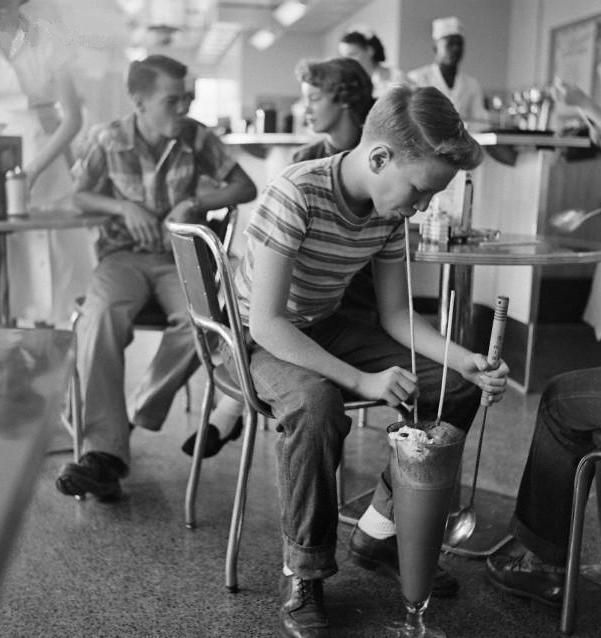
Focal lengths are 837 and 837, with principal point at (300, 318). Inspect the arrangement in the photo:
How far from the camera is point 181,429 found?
9.13 ft

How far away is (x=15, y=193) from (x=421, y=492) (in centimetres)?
154

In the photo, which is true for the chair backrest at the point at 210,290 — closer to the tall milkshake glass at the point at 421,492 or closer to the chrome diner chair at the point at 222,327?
the chrome diner chair at the point at 222,327

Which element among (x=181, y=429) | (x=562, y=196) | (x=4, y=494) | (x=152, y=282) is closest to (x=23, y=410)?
(x=4, y=494)

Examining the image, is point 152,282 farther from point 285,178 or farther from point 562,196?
point 562,196

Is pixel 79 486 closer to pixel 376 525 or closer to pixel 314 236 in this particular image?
pixel 376 525

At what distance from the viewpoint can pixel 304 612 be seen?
4.99 feet

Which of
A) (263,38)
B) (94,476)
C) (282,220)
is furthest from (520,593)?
(263,38)

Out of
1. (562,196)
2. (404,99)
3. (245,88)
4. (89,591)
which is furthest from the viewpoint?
(245,88)

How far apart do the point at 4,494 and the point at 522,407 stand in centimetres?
291

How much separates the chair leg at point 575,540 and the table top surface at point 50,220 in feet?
4.59

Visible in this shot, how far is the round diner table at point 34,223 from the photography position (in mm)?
2148

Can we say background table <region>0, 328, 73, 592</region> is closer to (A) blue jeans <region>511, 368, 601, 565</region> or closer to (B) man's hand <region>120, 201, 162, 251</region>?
(A) blue jeans <region>511, 368, 601, 565</region>

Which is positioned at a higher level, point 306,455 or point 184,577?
point 306,455

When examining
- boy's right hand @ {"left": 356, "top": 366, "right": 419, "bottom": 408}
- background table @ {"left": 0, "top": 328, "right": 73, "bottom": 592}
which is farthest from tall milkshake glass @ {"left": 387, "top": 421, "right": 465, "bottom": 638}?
background table @ {"left": 0, "top": 328, "right": 73, "bottom": 592}
